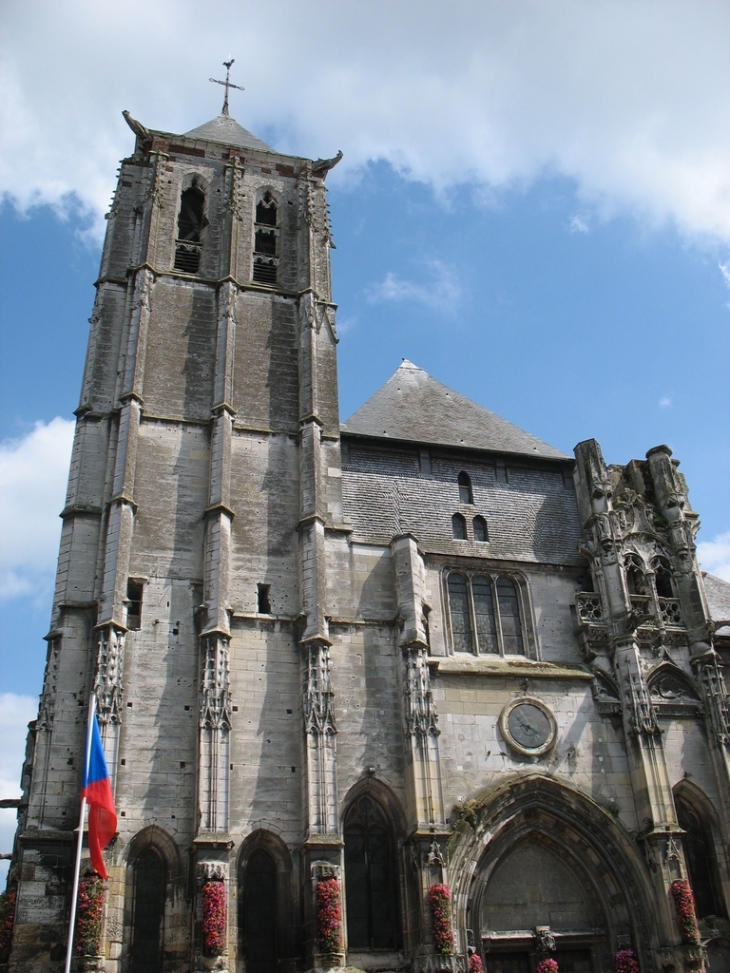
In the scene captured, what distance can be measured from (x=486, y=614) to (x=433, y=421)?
5.89m

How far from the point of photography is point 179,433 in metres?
22.3

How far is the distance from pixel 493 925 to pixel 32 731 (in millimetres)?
10265

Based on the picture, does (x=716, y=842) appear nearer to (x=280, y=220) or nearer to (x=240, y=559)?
(x=240, y=559)

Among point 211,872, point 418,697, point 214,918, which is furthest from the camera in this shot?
point 418,697

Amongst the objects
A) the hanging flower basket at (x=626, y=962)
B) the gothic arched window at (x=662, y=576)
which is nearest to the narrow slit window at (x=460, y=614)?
the gothic arched window at (x=662, y=576)

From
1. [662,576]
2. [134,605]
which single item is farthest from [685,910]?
[134,605]

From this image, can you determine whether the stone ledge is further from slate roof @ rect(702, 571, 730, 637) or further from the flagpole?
the flagpole

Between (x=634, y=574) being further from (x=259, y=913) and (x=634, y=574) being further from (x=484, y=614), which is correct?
(x=259, y=913)

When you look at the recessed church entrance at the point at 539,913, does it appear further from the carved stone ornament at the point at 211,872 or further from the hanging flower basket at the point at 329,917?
the carved stone ornament at the point at 211,872

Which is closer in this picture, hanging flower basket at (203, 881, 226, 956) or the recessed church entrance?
hanging flower basket at (203, 881, 226, 956)

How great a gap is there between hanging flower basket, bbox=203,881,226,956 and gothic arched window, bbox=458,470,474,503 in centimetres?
1116

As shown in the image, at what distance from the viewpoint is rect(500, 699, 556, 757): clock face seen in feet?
65.6

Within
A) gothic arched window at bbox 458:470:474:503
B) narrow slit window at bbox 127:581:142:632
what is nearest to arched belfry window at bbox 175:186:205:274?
gothic arched window at bbox 458:470:474:503

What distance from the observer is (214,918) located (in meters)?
16.4
